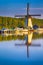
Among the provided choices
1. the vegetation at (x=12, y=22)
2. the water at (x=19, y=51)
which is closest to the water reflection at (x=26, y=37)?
the water at (x=19, y=51)

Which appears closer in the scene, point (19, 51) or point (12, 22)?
point (19, 51)

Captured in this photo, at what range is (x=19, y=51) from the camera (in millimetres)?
3223

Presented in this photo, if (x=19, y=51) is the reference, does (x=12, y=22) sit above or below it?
above

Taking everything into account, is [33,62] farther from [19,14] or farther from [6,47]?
[19,14]

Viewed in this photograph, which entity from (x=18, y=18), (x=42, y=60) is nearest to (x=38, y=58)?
(x=42, y=60)

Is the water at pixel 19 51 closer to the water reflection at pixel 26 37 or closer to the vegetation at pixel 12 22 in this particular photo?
the water reflection at pixel 26 37

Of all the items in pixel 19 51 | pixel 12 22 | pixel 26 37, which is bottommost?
pixel 19 51

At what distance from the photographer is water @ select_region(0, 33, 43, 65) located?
3156 millimetres

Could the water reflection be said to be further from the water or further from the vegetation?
the vegetation

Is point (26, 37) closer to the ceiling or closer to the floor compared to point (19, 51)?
closer to the ceiling

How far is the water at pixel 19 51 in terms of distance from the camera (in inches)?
124

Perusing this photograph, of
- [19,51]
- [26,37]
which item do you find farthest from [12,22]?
[19,51]

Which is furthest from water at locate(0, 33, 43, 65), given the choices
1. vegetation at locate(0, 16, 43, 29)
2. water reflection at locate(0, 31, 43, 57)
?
vegetation at locate(0, 16, 43, 29)

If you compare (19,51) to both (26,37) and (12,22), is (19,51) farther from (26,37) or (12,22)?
(12,22)
